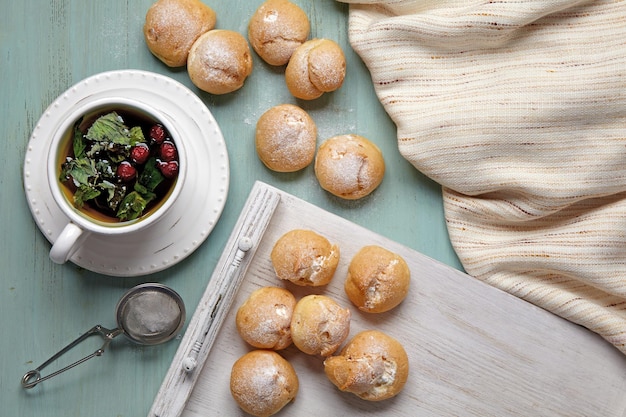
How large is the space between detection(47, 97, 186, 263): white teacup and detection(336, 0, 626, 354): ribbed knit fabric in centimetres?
40

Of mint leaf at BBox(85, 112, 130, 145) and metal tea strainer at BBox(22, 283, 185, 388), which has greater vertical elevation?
mint leaf at BBox(85, 112, 130, 145)

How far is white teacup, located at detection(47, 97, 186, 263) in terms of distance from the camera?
97cm

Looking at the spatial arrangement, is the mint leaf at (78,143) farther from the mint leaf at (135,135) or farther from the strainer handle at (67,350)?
the strainer handle at (67,350)

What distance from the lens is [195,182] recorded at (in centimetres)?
114


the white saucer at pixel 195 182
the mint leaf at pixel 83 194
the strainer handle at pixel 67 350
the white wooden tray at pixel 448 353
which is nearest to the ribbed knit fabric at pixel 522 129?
the white wooden tray at pixel 448 353

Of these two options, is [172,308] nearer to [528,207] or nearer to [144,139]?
[144,139]

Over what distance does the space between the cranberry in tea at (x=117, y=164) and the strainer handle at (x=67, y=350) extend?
0.27 m

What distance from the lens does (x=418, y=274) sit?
1.19 meters

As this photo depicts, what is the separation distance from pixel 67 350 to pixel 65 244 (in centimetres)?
33

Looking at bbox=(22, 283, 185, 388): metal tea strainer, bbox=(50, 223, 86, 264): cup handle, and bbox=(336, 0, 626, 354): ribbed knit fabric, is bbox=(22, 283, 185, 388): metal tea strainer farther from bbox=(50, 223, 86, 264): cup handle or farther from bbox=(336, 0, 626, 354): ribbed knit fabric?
Answer: bbox=(336, 0, 626, 354): ribbed knit fabric

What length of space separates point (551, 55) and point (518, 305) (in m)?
0.45

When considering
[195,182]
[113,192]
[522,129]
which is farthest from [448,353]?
[113,192]

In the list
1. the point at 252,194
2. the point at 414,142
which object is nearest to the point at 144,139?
the point at 252,194

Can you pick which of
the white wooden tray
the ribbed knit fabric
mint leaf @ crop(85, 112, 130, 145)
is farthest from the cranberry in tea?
the ribbed knit fabric
